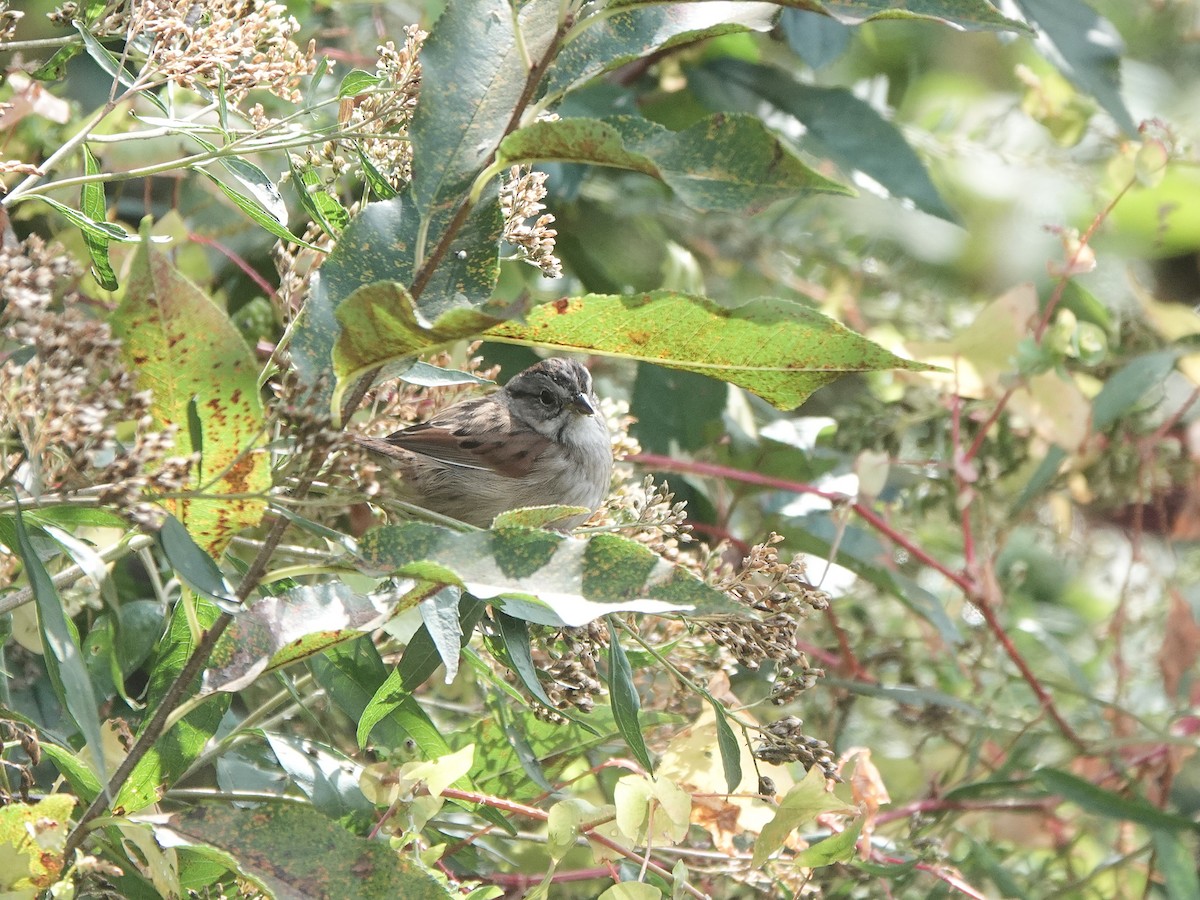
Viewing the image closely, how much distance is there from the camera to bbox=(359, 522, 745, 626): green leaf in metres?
1.01

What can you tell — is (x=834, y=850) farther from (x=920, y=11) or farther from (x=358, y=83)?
(x=358, y=83)

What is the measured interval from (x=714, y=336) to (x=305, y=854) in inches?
22.5

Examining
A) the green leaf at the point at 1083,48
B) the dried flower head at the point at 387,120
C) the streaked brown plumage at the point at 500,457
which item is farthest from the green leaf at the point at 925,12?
the green leaf at the point at 1083,48

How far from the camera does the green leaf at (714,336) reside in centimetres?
108

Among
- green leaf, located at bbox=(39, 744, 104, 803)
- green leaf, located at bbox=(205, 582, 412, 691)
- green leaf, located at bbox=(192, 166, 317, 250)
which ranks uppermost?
green leaf, located at bbox=(192, 166, 317, 250)

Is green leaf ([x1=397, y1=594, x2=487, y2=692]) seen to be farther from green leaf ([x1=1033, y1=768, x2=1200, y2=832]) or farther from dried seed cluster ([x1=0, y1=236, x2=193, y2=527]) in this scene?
green leaf ([x1=1033, y1=768, x2=1200, y2=832])

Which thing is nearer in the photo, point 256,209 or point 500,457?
point 256,209

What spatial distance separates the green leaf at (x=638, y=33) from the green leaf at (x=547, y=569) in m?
0.39

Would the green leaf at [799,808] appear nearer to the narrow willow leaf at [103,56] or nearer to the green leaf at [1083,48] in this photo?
the narrow willow leaf at [103,56]

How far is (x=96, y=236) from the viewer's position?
138 cm

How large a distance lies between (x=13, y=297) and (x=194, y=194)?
5.36 feet

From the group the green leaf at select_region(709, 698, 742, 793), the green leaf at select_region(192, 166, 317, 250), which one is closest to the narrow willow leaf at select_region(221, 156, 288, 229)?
the green leaf at select_region(192, 166, 317, 250)

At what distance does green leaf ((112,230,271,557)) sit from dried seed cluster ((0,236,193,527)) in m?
0.03

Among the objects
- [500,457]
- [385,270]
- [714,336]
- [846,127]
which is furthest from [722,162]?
[846,127]
